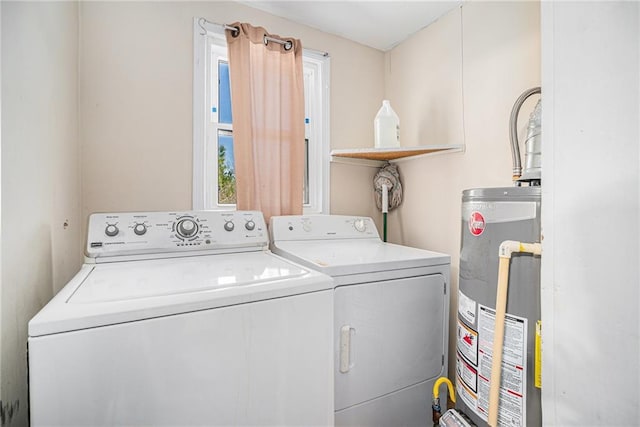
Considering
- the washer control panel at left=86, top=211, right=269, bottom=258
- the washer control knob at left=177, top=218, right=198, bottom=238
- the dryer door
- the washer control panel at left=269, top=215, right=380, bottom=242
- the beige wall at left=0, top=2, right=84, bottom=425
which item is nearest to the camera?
the beige wall at left=0, top=2, right=84, bottom=425

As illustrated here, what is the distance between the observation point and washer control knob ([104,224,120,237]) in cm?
129

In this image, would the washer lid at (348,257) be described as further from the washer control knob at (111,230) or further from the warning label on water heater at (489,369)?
the washer control knob at (111,230)

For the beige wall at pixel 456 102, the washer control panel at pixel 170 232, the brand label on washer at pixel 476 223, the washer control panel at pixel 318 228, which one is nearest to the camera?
the brand label on washer at pixel 476 223

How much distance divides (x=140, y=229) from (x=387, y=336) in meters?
1.21

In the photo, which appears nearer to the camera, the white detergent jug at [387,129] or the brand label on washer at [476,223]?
the brand label on washer at [476,223]

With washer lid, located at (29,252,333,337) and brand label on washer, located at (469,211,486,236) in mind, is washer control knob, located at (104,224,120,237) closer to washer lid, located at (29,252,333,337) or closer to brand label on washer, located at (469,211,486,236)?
washer lid, located at (29,252,333,337)

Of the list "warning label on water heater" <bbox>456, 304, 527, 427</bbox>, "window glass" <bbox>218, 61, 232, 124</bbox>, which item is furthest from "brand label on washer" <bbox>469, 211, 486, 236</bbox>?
"window glass" <bbox>218, 61, 232, 124</bbox>

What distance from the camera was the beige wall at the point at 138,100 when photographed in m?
1.54

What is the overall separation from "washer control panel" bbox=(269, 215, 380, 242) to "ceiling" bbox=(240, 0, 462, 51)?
4.50 ft

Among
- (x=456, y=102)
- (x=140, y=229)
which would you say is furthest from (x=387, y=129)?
(x=140, y=229)

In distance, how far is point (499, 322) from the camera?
35.4 inches

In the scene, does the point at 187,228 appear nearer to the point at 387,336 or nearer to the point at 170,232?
the point at 170,232

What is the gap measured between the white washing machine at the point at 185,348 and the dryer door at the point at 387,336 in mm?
195

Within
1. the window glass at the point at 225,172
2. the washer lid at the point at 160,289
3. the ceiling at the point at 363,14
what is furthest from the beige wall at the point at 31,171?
the ceiling at the point at 363,14
